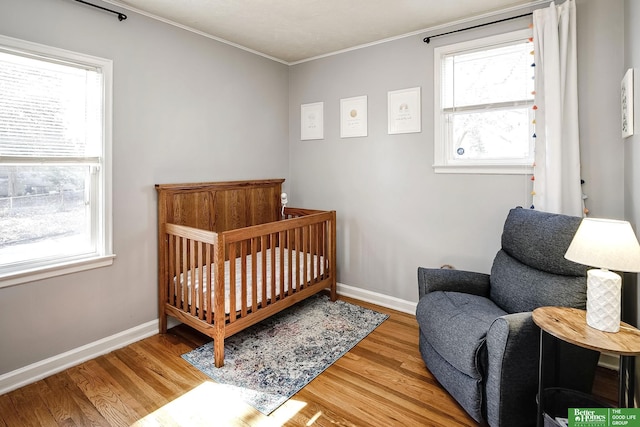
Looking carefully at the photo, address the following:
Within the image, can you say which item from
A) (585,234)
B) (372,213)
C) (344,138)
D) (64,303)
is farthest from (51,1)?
(585,234)

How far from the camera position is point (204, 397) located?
2.04m

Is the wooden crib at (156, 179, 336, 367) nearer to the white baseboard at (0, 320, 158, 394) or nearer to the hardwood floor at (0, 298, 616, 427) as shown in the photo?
the white baseboard at (0, 320, 158, 394)

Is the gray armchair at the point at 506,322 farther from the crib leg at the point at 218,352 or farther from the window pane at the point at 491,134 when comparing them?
the crib leg at the point at 218,352

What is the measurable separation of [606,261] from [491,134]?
1.59 m

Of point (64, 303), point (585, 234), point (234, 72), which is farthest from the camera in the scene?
point (234, 72)

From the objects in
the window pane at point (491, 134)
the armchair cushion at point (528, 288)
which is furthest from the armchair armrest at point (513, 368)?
the window pane at point (491, 134)

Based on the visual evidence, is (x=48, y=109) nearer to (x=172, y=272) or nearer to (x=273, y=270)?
(x=172, y=272)

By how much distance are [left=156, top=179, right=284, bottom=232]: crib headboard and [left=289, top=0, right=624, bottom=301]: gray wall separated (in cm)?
43

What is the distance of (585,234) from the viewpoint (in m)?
1.55

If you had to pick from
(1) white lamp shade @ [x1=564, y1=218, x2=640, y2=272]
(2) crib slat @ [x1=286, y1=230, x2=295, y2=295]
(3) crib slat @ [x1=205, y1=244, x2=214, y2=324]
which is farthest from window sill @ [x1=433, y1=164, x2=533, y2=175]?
(3) crib slat @ [x1=205, y1=244, x2=214, y2=324]

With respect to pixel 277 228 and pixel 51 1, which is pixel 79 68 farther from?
pixel 277 228

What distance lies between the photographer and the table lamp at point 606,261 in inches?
56.5

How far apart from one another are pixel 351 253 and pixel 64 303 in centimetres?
241

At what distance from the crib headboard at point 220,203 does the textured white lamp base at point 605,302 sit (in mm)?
2689
